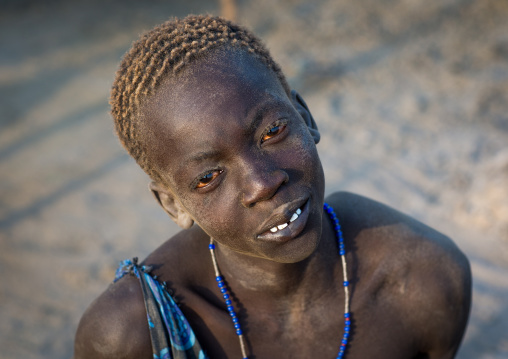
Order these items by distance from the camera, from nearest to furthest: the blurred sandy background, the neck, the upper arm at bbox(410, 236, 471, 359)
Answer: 1. the neck
2. the upper arm at bbox(410, 236, 471, 359)
3. the blurred sandy background

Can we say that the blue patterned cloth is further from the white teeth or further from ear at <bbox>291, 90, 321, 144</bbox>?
ear at <bbox>291, 90, 321, 144</bbox>

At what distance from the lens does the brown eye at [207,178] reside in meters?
1.66

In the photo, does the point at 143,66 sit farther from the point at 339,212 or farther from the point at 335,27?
the point at 335,27

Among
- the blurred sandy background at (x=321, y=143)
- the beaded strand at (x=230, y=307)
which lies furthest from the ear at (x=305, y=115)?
the blurred sandy background at (x=321, y=143)

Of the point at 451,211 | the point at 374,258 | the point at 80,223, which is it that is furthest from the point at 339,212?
the point at 80,223

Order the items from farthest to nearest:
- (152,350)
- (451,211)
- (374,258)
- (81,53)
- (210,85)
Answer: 1. (81,53)
2. (451,211)
3. (374,258)
4. (152,350)
5. (210,85)

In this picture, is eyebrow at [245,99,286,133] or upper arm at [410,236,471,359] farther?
upper arm at [410,236,471,359]

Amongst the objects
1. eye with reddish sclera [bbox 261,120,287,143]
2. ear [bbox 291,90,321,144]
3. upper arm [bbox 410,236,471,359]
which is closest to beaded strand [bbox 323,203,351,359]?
upper arm [bbox 410,236,471,359]

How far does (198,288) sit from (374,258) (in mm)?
640

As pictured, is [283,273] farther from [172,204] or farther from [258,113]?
[258,113]

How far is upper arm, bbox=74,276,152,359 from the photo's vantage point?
197cm

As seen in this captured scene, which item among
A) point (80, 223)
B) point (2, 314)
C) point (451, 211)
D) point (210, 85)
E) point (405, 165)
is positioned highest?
point (210, 85)

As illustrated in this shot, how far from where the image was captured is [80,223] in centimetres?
470

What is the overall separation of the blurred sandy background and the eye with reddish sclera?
2256 mm
